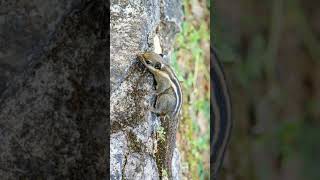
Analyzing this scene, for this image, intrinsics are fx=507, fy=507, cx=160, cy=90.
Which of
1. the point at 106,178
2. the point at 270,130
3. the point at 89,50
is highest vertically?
the point at 89,50

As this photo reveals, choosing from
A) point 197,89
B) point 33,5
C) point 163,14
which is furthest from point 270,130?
point 197,89

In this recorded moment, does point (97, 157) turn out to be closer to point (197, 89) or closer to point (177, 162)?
point (177, 162)

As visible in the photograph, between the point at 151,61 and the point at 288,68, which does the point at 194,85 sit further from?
the point at 288,68

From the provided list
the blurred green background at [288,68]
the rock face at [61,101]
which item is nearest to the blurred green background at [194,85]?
the rock face at [61,101]

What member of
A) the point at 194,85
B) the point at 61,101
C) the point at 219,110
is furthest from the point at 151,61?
the point at 194,85

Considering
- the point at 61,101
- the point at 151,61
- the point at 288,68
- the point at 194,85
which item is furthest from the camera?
the point at 194,85
